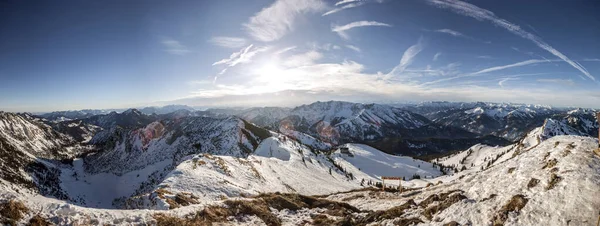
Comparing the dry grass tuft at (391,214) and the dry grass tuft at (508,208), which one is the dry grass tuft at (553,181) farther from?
the dry grass tuft at (391,214)

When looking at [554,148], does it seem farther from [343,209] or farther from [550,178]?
[343,209]

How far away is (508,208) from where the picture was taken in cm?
1477

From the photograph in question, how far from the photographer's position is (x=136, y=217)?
1927cm

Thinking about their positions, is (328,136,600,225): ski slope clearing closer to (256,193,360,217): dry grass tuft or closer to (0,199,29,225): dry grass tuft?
(256,193,360,217): dry grass tuft

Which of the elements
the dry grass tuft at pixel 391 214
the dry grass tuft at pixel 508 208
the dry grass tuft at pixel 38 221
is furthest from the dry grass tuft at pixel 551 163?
the dry grass tuft at pixel 38 221

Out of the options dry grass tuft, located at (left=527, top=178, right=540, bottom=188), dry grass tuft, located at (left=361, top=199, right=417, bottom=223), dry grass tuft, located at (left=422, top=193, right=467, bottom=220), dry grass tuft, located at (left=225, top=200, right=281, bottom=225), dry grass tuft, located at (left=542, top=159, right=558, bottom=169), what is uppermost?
dry grass tuft, located at (left=542, top=159, right=558, bottom=169)

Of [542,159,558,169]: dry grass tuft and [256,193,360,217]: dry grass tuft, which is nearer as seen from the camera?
[542,159,558,169]: dry grass tuft

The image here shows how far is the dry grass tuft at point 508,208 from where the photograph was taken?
14.2 metres

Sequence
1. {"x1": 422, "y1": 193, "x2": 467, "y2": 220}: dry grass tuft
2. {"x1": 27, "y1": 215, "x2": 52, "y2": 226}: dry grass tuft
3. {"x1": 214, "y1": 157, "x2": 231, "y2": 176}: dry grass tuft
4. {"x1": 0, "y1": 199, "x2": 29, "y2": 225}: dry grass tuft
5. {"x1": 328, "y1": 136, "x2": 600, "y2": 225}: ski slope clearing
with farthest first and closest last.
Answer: {"x1": 214, "y1": 157, "x2": 231, "y2": 176}: dry grass tuft
{"x1": 422, "y1": 193, "x2": 467, "y2": 220}: dry grass tuft
{"x1": 27, "y1": 215, "x2": 52, "y2": 226}: dry grass tuft
{"x1": 0, "y1": 199, "x2": 29, "y2": 225}: dry grass tuft
{"x1": 328, "y1": 136, "x2": 600, "y2": 225}: ski slope clearing

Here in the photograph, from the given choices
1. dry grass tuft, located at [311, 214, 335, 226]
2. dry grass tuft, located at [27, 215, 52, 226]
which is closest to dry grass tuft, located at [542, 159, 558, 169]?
dry grass tuft, located at [311, 214, 335, 226]

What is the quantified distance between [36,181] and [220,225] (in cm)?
24421

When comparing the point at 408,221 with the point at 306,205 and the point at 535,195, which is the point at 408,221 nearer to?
the point at 535,195

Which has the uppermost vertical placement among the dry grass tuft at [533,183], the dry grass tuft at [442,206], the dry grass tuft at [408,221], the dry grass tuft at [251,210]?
the dry grass tuft at [533,183]

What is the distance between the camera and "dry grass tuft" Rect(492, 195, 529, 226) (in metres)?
14.2
